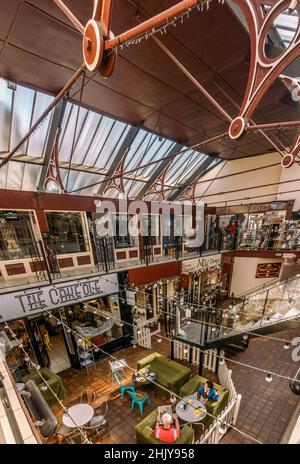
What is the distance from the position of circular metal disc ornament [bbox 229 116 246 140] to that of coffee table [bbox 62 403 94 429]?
6.21m

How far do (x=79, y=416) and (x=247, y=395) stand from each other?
14.5 ft

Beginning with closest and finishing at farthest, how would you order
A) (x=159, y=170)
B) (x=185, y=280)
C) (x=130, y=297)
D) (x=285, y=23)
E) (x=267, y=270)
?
(x=285, y=23) → (x=130, y=297) → (x=185, y=280) → (x=267, y=270) → (x=159, y=170)

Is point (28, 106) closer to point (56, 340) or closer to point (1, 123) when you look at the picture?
point (1, 123)

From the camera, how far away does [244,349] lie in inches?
290

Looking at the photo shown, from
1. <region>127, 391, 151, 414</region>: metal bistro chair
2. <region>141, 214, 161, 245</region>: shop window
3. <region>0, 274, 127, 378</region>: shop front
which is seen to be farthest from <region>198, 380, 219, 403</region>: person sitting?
<region>141, 214, 161, 245</region>: shop window

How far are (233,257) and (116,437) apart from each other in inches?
392

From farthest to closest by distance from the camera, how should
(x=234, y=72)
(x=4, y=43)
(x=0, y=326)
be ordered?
(x=234, y=72) → (x=0, y=326) → (x=4, y=43)

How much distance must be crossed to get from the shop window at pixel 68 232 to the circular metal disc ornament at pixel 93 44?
6.12 m

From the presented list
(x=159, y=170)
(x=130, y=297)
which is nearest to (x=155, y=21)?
(x=130, y=297)

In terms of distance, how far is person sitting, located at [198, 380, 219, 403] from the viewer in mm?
4660

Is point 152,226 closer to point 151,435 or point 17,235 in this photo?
point 17,235

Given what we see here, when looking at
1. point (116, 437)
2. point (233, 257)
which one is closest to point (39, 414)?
point (116, 437)

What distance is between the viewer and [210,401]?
462 cm
